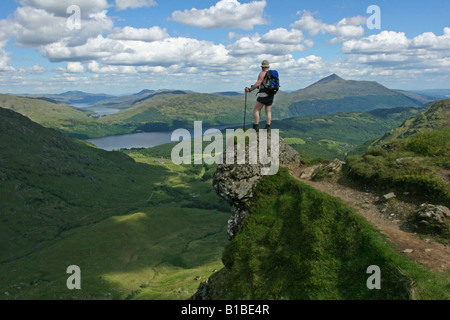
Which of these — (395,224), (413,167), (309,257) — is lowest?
(309,257)

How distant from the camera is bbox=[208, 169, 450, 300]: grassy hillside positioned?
15.6 metres

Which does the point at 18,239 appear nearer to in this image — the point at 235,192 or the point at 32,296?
the point at 32,296

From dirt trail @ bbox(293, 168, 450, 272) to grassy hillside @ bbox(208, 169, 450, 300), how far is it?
2.85ft

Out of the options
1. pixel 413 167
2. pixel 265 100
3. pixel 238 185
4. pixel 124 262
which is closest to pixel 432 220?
pixel 413 167

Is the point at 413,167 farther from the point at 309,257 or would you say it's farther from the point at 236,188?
the point at 236,188

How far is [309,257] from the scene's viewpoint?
18969 mm

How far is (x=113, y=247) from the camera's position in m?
159

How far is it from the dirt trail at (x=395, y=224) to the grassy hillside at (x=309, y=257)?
0.87 metres

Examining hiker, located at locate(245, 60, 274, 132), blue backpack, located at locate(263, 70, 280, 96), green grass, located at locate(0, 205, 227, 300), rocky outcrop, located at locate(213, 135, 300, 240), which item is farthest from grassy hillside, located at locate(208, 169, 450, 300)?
green grass, located at locate(0, 205, 227, 300)

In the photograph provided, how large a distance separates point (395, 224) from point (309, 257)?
6.42 metres

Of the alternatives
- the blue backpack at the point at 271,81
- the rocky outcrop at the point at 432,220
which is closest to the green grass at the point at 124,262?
the blue backpack at the point at 271,81

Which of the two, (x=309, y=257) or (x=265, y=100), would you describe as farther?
(x=265, y=100)
